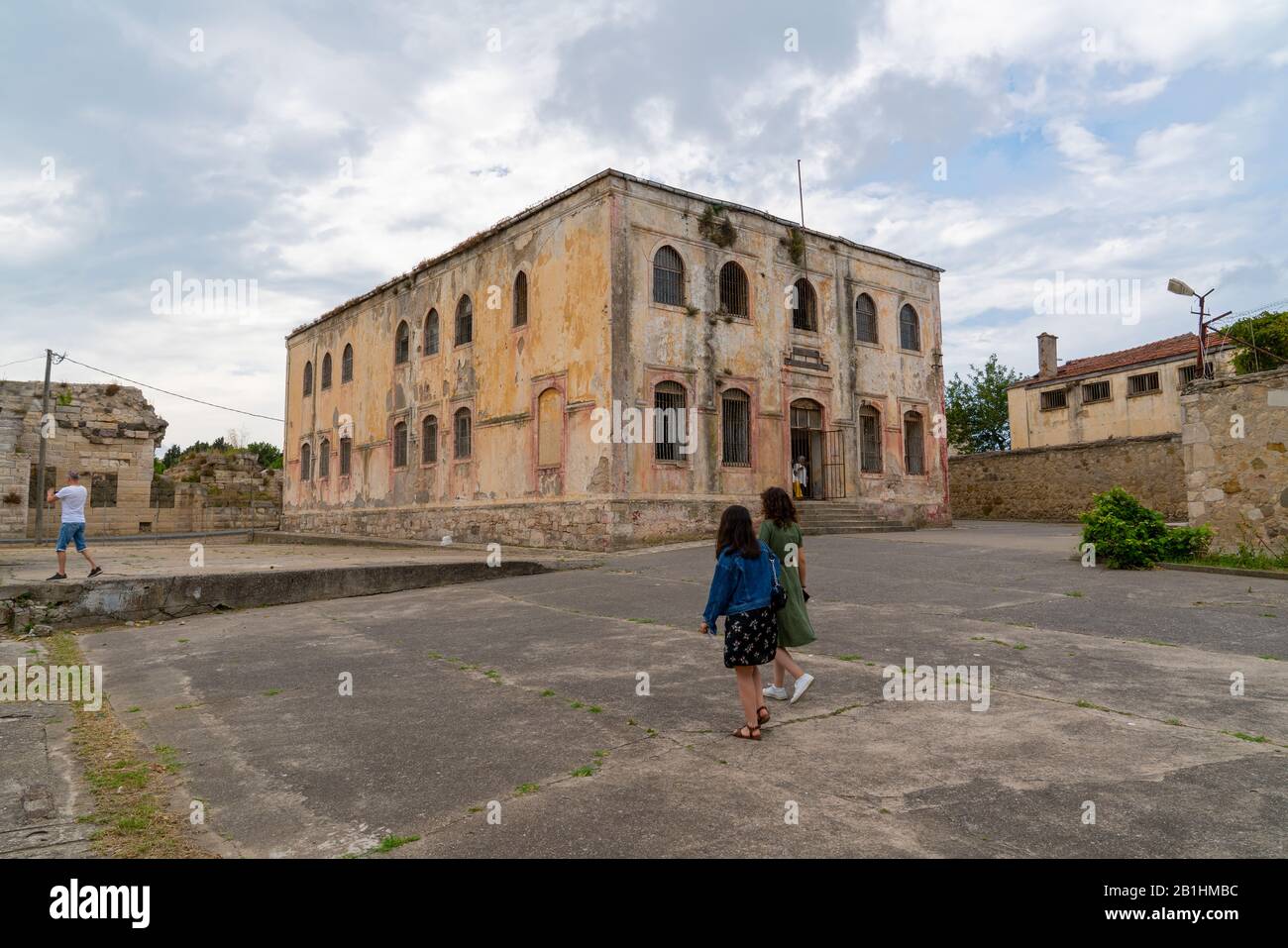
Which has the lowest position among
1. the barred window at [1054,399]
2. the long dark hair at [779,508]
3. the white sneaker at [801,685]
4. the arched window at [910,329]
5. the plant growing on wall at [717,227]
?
the white sneaker at [801,685]

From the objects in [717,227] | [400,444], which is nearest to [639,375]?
[717,227]

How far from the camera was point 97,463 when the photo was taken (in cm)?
2538

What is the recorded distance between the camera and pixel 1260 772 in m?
3.71

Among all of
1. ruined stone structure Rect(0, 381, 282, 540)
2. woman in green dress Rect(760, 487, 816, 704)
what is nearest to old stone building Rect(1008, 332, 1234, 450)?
woman in green dress Rect(760, 487, 816, 704)

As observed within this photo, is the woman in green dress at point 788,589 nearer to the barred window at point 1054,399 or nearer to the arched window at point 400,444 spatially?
the arched window at point 400,444

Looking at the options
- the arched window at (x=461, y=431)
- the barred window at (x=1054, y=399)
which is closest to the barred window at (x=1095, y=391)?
the barred window at (x=1054, y=399)

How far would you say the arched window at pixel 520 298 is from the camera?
20234mm

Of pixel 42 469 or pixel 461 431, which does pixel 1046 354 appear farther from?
pixel 42 469

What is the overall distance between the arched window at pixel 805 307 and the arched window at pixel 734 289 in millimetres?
1744

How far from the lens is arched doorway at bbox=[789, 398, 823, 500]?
818 inches
